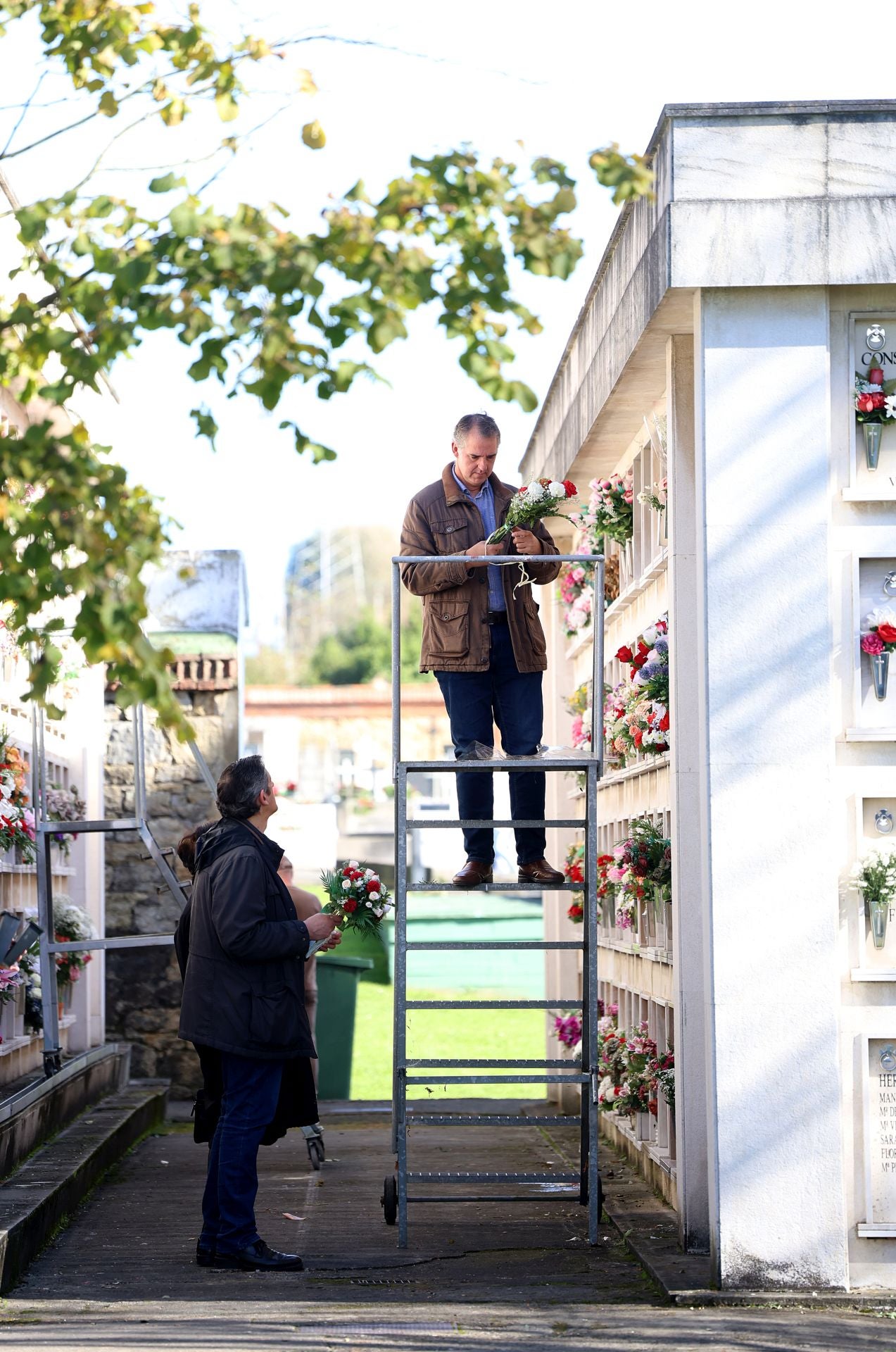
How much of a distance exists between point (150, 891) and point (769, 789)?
753 cm

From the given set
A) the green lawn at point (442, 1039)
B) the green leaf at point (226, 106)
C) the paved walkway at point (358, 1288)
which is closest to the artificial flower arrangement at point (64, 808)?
the paved walkway at point (358, 1288)

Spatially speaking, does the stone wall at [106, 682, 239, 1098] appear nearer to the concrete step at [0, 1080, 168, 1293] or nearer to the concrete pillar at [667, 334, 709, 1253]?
the concrete step at [0, 1080, 168, 1293]

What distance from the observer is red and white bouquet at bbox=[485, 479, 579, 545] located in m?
6.80

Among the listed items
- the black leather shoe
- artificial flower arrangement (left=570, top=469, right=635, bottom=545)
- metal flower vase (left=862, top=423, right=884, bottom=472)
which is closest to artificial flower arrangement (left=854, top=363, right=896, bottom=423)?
metal flower vase (left=862, top=423, right=884, bottom=472)

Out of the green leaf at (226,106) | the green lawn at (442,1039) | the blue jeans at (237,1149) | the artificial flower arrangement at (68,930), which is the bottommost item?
the green lawn at (442,1039)

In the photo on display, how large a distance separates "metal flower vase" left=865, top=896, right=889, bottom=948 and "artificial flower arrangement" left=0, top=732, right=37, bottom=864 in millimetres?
3924

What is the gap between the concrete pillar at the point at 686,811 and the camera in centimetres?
629

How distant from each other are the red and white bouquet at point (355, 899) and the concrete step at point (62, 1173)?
1.55 metres

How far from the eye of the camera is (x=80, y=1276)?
6.06 meters

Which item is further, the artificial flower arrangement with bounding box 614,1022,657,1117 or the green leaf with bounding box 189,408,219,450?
the artificial flower arrangement with bounding box 614,1022,657,1117

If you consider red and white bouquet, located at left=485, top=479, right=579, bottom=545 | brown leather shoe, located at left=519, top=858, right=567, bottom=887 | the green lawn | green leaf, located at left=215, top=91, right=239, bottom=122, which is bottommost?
the green lawn

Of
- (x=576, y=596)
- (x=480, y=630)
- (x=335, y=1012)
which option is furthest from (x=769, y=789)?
(x=335, y=1012)

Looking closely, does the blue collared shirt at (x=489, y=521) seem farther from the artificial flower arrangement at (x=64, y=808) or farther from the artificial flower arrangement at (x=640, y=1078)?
the artificial flower arrangement at (x=64, y=808)

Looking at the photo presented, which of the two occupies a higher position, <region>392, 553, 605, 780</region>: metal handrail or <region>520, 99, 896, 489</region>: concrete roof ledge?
<region>520, 99, 896, 489</region>: concrete roof ledge
